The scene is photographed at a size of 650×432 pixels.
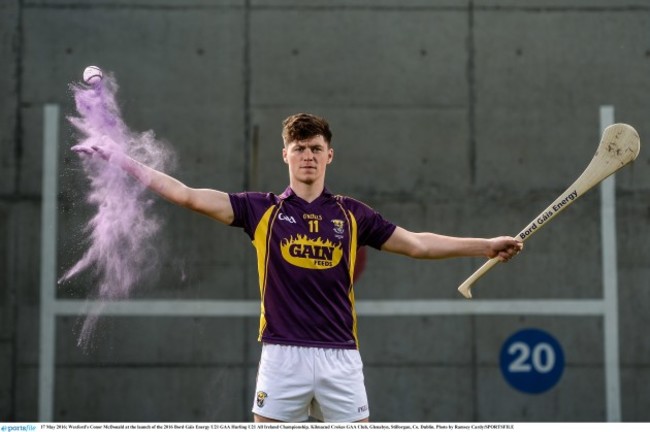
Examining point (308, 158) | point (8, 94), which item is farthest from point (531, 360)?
point (8, 94)

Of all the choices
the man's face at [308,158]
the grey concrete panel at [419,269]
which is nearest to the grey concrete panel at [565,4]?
the grey concrete panel at [419,269]

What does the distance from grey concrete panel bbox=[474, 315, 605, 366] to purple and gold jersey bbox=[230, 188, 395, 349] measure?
3.61 m

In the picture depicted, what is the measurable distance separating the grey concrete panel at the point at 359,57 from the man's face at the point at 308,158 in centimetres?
352

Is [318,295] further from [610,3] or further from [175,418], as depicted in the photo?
[610,3]

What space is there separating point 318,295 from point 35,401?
4.29m

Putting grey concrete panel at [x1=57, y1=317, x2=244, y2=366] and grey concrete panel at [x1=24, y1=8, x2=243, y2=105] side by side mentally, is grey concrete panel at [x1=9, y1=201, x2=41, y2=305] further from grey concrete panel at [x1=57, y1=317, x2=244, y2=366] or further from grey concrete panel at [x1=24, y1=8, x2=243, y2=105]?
grey concrete panel at [x1=24, y1=8, x2=243, y2=105]

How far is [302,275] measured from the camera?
475cm

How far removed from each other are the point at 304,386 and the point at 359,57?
4.25 meters

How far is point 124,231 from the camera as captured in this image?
20.9ft

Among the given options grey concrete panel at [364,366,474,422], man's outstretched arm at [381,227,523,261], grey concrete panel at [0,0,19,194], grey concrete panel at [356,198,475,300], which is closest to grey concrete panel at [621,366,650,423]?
grey concrete panel at [364,366,474,422]

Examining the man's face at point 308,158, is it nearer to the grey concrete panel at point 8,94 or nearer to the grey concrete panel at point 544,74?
the grey concrete panel at point 544,74

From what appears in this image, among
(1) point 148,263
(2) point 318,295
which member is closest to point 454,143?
(1) point 148,263

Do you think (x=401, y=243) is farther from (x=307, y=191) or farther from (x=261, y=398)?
(x=261, y=398)

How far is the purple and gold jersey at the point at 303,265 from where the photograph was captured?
4754 mm
